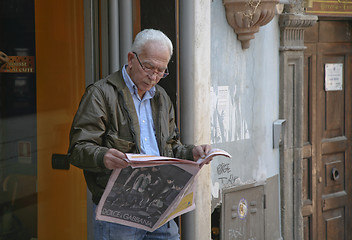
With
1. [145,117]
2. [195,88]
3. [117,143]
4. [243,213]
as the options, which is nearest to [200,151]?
[145,117]

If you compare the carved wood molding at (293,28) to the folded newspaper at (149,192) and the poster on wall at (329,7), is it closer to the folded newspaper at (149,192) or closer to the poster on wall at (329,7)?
the poster on wall at (329,7)

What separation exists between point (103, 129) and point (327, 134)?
3.92 metres

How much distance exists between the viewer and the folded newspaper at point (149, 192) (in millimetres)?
2898

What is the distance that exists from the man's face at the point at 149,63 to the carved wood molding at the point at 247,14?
2061 mm

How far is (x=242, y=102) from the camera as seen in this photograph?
17.2 ft

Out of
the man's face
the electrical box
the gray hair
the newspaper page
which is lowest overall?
the electrical box

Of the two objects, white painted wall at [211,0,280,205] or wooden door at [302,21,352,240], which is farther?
wooden door at [302,21,352,240]

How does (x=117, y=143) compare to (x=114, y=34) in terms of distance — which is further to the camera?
(x=114, y=34)

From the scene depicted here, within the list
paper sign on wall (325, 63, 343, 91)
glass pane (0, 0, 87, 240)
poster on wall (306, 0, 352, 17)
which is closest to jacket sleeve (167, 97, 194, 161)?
glass pane (0, 0, 87, 240)

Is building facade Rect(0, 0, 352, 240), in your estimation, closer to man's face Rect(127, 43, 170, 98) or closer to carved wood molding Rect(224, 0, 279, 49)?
carved wood molding Rect(224, 0, 279, 49)

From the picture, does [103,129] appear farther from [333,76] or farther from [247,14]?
[333,76]

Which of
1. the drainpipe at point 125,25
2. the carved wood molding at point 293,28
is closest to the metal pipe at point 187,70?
the drainpipe at point 125,25

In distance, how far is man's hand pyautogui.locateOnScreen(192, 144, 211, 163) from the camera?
10.2ft

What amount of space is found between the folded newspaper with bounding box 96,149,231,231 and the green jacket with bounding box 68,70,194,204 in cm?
11
